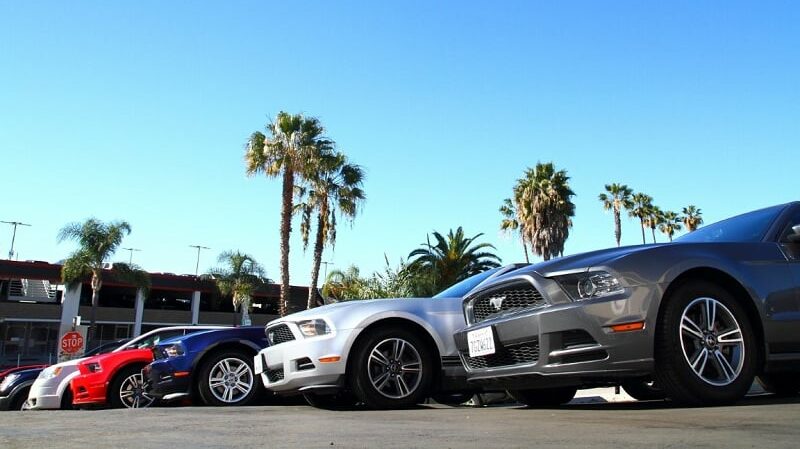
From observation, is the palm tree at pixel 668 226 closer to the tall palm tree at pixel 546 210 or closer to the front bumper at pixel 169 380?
the tall palm tree at pixel 546 210

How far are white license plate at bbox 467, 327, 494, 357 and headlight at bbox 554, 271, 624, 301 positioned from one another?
0.75 metres

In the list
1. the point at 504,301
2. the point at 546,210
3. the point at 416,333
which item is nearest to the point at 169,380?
the point at 416,333

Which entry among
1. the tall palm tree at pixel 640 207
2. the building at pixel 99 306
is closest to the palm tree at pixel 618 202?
the tall palm tree at pixel 640 207

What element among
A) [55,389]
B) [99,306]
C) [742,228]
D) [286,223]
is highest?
[286,223]

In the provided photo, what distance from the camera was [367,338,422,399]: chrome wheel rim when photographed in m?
6.17

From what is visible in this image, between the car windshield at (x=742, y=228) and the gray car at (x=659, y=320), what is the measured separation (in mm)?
172

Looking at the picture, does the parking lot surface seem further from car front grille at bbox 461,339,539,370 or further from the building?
the building

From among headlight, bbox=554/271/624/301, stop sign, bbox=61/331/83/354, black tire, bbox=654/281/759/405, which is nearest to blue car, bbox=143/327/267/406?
headlight, bbox=554/271/624/301

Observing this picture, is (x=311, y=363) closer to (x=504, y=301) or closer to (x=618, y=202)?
(x=504, y=301)

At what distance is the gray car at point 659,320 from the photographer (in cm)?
453

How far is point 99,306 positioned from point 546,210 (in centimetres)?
3019

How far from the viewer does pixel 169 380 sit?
8.17 meters

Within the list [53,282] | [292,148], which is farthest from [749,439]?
[53,282]

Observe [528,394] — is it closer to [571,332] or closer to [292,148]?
[571,332]
